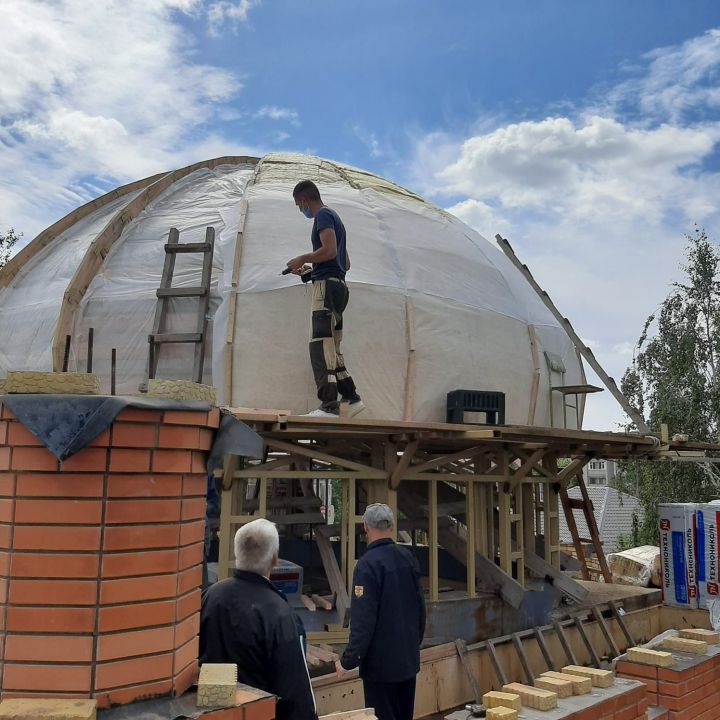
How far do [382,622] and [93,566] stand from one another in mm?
2102

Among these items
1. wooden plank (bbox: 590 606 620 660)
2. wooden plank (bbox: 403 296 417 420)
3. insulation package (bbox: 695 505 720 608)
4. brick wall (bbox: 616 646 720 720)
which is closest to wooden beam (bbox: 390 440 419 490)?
wooden plank (bbox: 403 296 417 420)

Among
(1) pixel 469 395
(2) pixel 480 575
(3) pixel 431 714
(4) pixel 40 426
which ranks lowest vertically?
(3) pixel 431 714

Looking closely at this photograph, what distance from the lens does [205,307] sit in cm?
789

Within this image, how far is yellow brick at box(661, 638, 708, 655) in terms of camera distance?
518 cm

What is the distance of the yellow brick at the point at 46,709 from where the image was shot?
1.92m

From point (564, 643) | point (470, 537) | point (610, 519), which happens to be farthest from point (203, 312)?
point (610, 519)

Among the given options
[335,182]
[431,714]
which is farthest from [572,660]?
[335,182]

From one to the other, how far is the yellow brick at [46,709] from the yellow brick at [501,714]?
2738mm

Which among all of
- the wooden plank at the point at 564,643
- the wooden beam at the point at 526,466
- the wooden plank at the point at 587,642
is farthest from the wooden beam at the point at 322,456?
the wooden plank at the point at 587,642

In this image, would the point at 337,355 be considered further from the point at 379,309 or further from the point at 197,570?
the point at 197,570

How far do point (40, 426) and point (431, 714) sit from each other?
458 centimetres

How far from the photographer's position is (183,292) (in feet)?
26.0

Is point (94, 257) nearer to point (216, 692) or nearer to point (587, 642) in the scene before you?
point (587, 642)

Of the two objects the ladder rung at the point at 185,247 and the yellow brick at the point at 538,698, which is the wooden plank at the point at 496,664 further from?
the ladder rung at the point at 185,247
